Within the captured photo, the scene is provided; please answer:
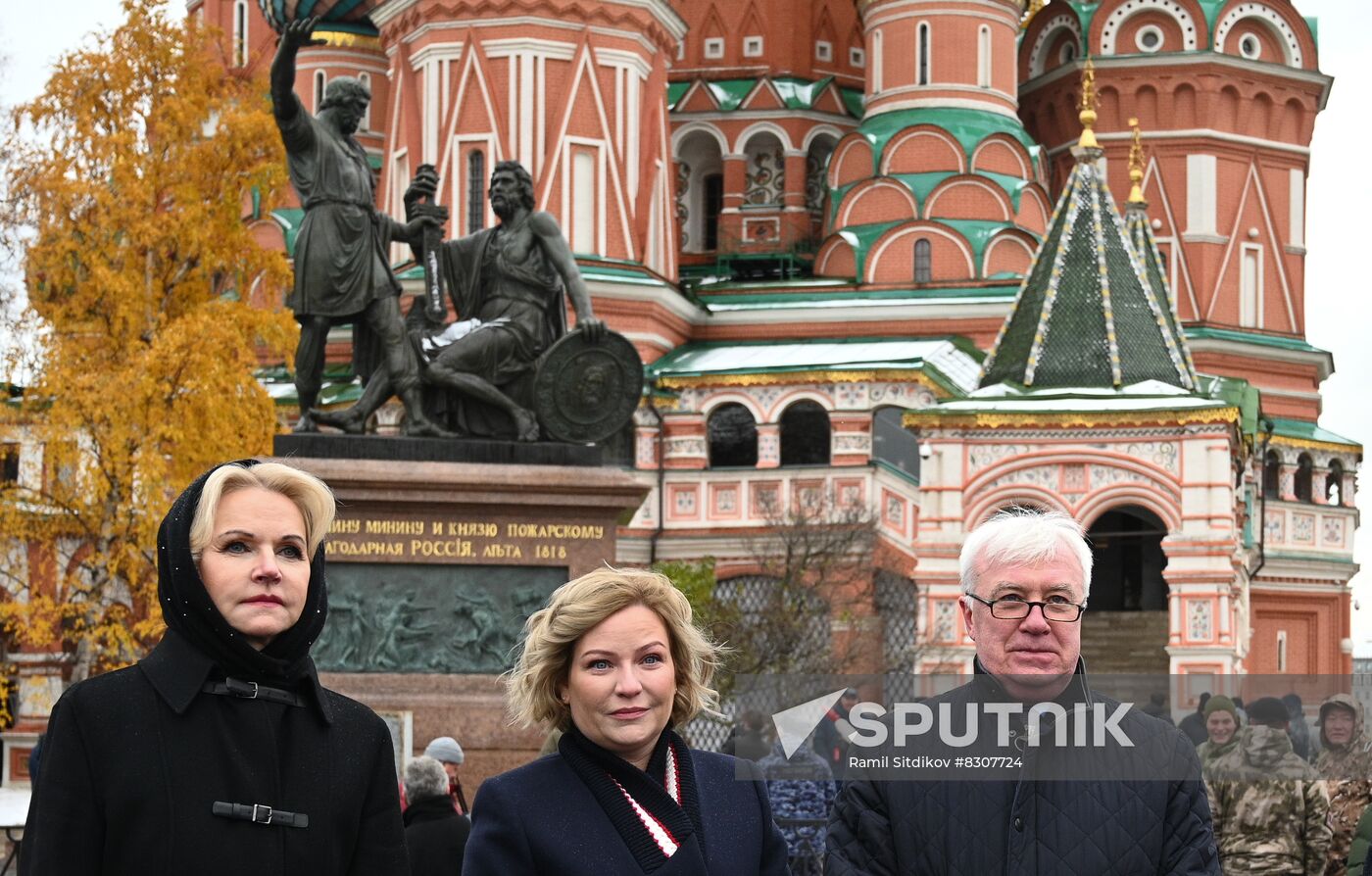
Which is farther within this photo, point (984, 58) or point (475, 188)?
point (984, 58)

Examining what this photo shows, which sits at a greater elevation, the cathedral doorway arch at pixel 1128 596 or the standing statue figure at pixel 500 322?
the standing statue figure at pixel 500 322

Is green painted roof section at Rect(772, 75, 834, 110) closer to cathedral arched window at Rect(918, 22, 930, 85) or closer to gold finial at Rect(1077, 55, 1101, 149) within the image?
cathedral arched window at Rect(918, 22, 930, 85)

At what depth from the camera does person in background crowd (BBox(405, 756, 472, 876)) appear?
29.8 ft

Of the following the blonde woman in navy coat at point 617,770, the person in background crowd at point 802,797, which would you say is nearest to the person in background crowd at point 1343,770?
the person in background crowd at point 802,797

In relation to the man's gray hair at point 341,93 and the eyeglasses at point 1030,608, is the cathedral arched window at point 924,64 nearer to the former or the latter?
the man's gray hair at point 341,93

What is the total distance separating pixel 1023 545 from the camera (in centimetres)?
521

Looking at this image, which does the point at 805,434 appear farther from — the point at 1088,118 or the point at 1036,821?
the point at 1036,821

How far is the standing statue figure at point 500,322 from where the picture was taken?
16953mm

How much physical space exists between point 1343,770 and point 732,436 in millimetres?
28187

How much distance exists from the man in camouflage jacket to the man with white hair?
3.04m

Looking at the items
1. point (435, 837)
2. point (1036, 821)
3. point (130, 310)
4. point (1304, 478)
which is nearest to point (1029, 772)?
point (1036, 821)

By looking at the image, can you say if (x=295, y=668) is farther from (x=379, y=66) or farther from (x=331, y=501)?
(x=379, y=66)

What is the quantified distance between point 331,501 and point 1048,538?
148 cm

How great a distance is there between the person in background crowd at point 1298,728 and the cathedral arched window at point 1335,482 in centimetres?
3331
